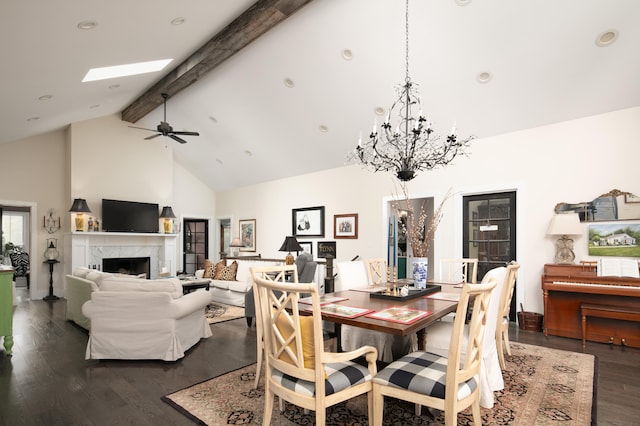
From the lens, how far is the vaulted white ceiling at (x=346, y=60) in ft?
10.9

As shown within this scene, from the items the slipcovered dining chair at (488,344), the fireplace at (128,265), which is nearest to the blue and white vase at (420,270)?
the slipcovered dining chair at (488,344)

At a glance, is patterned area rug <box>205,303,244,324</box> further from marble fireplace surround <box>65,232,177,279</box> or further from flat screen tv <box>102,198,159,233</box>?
flat screen tv <box>102,198,159,233</box>

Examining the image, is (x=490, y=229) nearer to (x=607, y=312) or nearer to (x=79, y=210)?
(x=607, y=312)

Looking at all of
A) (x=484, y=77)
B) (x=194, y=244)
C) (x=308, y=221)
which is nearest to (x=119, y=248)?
(x=194, y=244)

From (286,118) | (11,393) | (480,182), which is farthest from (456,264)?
(11,393)

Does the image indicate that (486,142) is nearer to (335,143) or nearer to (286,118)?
(335,143)

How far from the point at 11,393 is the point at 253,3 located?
4.39 metres

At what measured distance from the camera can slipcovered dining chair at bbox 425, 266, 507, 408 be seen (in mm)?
2311

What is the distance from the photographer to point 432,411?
8.07 feet

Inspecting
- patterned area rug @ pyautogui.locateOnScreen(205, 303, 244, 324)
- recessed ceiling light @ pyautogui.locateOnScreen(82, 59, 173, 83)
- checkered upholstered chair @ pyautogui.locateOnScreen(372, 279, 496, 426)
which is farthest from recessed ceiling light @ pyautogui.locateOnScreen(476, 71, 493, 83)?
patterned area rug @ pyautogui.locateOnScreen(205, 303, 244, 324)

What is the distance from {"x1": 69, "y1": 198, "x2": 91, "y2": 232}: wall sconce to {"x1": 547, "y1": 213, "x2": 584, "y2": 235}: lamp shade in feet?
25.9

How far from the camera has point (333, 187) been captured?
280 inches

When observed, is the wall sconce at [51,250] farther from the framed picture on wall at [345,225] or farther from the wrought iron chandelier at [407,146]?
the wrought iron chandelier at [407,146]

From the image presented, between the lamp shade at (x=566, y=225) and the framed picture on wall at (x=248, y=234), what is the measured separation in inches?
252
